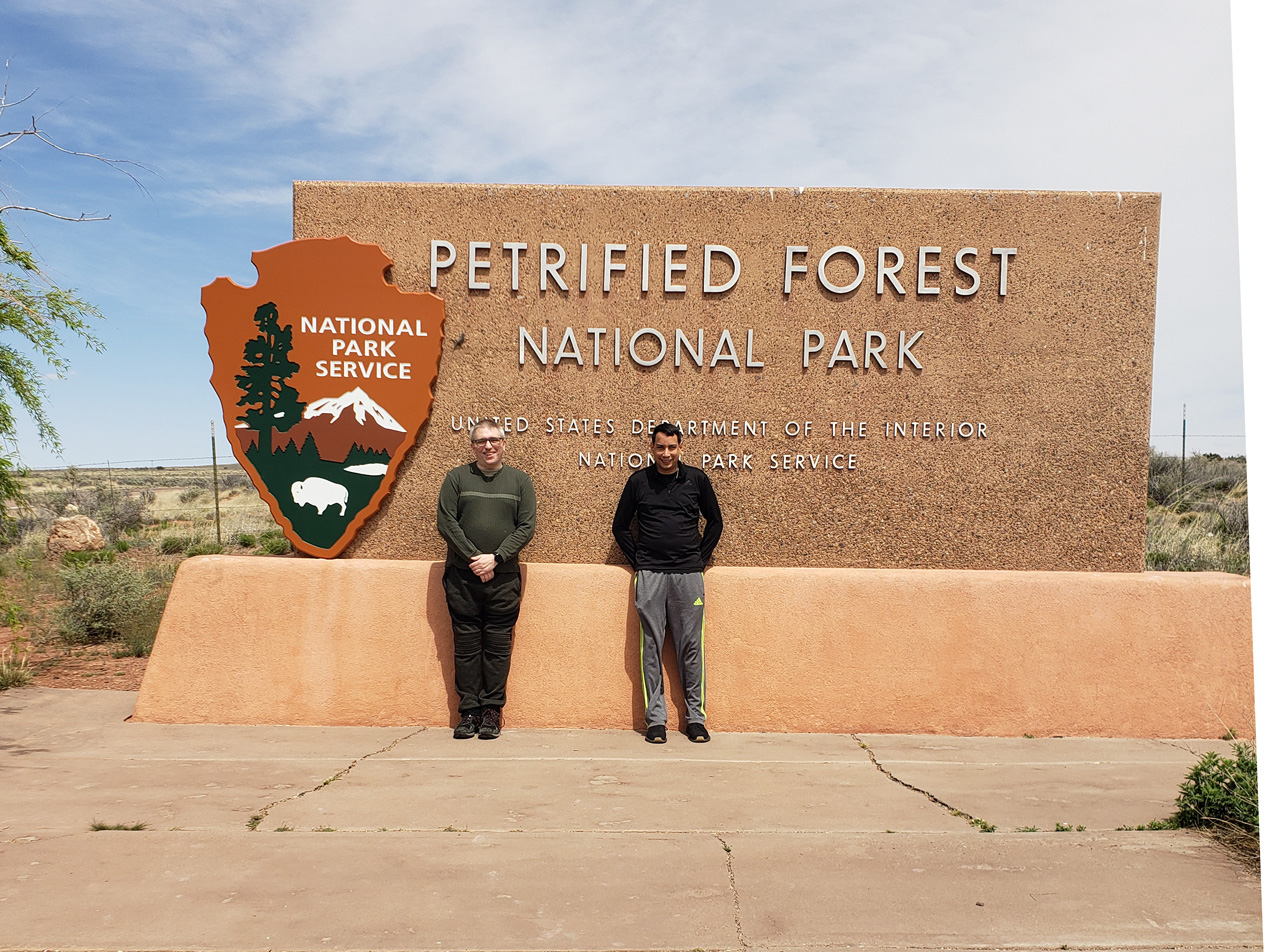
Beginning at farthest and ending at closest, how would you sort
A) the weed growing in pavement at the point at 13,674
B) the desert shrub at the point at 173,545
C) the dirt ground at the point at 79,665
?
1. the desert shrub at the point at 173,545
2. the dirt ground at the point at 79,665
3. the weed growing in pavement at the point at 13,674

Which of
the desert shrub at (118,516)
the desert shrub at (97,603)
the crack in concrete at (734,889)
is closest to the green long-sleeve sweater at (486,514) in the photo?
the crack in concrete at (734,889)

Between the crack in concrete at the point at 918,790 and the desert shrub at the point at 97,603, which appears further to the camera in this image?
the desert shrub at the point at 97,603

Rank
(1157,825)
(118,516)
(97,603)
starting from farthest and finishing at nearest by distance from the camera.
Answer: (118,516), (97,603), (1157,825)

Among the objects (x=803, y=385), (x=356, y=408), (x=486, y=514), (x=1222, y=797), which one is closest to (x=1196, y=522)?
(x=803, y=385)

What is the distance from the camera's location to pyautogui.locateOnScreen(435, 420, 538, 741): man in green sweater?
5656 millimetres

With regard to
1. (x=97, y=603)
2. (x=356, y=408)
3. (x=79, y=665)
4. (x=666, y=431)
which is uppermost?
(x=356, y=408)

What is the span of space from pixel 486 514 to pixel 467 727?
1342 millimetres

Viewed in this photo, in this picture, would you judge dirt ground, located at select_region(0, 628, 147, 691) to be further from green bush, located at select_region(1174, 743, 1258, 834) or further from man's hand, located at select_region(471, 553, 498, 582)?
green bush, located at select_region(1174, 743, 1258, 834)

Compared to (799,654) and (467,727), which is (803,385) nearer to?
(799,654)

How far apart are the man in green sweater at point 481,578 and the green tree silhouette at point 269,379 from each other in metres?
1.35

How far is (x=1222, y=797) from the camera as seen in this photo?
3.93m

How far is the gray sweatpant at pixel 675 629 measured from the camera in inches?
225

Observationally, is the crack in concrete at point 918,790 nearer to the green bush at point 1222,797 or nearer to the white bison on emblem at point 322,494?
the green bush at point 1222,797

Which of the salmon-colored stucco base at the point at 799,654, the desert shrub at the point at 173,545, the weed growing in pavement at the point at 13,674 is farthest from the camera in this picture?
the desert shrub at the point at 173,545
